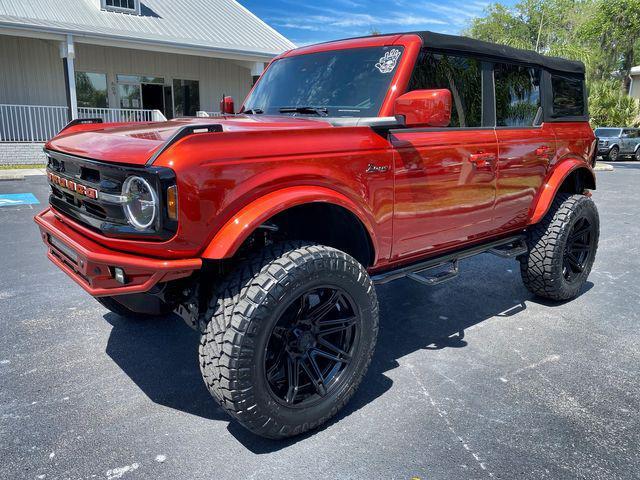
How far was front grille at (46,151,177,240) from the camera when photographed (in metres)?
2.18

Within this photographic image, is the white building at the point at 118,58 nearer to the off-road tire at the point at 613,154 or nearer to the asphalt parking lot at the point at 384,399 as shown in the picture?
the asphalt parking lot at the point at 384,399

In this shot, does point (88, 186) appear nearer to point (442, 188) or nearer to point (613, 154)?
point (442, 188)

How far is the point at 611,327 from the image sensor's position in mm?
4027

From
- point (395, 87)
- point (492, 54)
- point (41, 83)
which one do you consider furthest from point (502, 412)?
point (41, 83)

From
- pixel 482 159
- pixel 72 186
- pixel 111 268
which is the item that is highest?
pixel 482 159

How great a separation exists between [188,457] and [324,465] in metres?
0.64

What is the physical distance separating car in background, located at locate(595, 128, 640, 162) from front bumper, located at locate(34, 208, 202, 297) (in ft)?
80.6

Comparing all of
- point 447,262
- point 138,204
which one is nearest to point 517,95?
point 447,262

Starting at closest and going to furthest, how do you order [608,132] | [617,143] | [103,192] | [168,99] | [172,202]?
[172,202] → [103,192] → [168,99] → [617,143] → [608,132]

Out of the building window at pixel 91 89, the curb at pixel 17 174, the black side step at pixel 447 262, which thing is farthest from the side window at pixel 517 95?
the building window at pixel 91 89

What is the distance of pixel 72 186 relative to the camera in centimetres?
269

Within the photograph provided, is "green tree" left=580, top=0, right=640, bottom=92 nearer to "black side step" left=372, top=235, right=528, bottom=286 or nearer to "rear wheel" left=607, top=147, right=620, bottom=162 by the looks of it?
"rear wheel" left=607, top=147, right=620, bottom=162

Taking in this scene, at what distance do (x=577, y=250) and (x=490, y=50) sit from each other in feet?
6.83

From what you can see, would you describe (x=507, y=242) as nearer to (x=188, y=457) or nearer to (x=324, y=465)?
(x=324, y=465)
